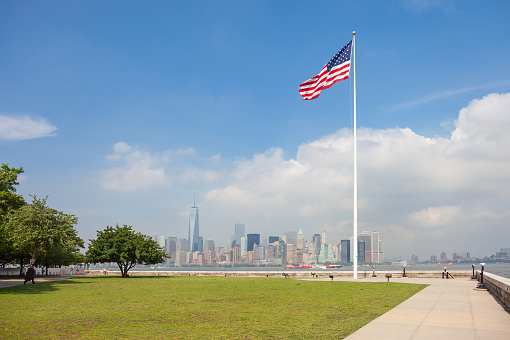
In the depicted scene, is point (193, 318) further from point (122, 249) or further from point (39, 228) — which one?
point (122, 249)

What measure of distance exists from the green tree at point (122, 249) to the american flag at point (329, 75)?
29001 mm

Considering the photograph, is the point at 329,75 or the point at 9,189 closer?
the point at 329,75

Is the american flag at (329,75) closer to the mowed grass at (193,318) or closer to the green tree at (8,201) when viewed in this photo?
the mowed grass at (193,318)

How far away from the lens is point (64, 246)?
41688 mm

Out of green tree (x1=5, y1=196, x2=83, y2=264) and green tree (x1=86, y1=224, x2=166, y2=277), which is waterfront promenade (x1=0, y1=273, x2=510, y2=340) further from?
green tree (x1=86, y1=224, x2=166, y2=277)

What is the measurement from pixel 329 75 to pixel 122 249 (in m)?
33.4

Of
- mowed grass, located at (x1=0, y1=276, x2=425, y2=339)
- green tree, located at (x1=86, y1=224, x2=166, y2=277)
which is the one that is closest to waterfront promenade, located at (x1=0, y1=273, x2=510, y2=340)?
mowed grass, located at (x1=0, y1=276, x2=425, y2=339)

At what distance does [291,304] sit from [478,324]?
776 cm

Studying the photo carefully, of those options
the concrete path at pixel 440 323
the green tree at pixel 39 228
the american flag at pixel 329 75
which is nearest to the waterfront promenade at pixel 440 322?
the concrete path at pixel 440 323

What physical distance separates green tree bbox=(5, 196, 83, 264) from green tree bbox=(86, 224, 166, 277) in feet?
30.9

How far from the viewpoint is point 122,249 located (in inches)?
2025

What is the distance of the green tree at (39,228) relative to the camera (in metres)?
38.9

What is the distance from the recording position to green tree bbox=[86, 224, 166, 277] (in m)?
50.9

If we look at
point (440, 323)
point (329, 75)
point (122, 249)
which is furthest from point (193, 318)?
point (122, 249)
